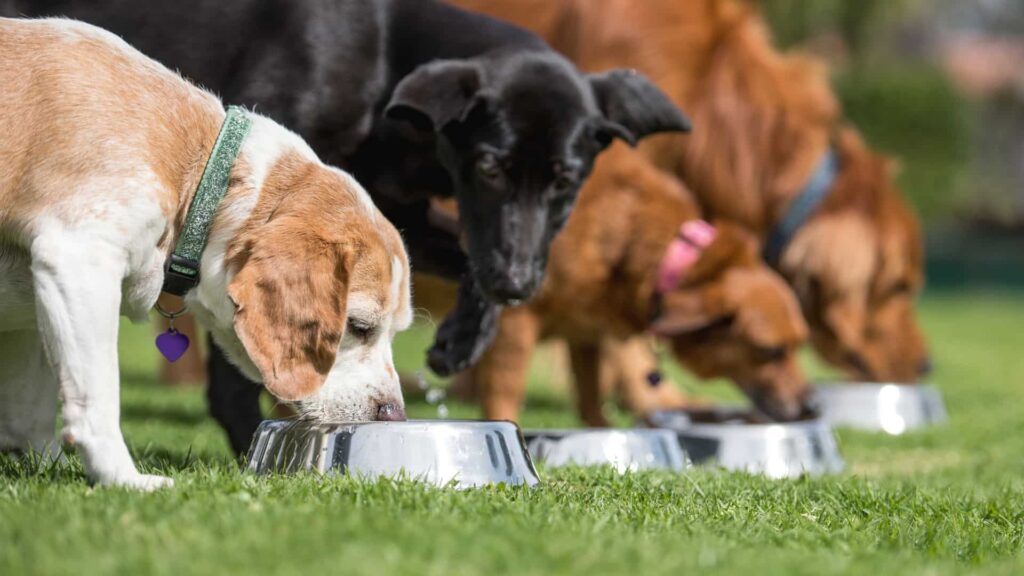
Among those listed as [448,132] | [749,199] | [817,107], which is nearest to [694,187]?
[749,199]

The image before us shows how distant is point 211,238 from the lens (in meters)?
3.32

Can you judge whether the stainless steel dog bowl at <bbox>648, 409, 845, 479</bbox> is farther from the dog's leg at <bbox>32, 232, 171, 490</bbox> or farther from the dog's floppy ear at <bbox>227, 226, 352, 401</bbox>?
the dog's leg at <bbox>32, 232, 171, 490</bbox>

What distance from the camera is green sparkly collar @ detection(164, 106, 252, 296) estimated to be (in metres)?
3.28

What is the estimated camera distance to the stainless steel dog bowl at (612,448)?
455 cm

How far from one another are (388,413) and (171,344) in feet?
2.17

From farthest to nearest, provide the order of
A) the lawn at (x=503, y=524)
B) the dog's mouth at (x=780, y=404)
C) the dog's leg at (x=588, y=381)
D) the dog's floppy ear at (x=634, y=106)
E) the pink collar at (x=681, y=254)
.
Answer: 1. the dog's leg at (x=588, y=381)
2. the dog's mouth at (x=780, y=404)
3. the pink collar at (x=681, y=254)
4. the dog's floppy ear at (x=634, y=106)
5. the lawn at (x=503, y=524)

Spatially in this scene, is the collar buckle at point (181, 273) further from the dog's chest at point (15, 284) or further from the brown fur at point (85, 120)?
the dog's chest at point (15, 284)

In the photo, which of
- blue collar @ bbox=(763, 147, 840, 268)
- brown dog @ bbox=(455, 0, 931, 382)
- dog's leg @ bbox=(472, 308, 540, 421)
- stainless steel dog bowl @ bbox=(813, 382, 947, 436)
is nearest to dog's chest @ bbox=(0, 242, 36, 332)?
dog's leg @ bbox=(472, 308, 540, 421)

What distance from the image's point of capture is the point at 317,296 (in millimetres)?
3164

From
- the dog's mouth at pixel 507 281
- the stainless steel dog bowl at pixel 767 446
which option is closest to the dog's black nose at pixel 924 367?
the stainless steel dog bowl at pixel 767 446

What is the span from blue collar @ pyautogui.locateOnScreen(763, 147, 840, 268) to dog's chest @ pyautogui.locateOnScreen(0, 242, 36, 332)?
5412 millimetres

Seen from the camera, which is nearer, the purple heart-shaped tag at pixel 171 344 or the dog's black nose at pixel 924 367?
the purple heart-shaped tag at pixel 171 344

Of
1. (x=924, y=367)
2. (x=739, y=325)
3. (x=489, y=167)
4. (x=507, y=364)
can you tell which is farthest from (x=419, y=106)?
(x=924, y=367)

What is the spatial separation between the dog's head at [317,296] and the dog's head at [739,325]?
285cm
